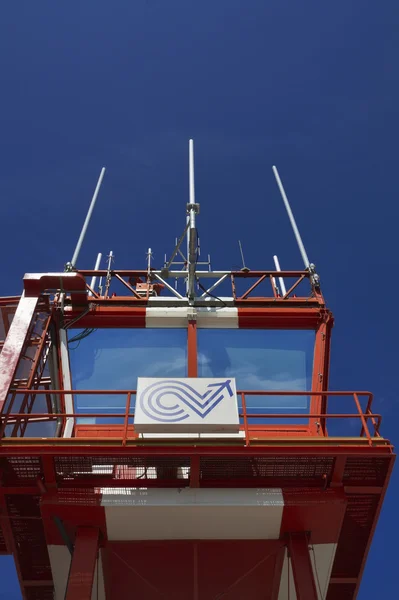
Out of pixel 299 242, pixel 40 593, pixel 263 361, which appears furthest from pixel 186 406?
pixel 299 242

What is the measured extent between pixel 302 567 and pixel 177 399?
15.4 ft

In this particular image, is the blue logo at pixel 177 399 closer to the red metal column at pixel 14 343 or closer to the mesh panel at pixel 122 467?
the mesh panel at pixel 122 467

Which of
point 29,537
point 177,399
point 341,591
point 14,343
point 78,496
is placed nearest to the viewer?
point 78,496

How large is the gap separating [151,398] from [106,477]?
2.21 metres

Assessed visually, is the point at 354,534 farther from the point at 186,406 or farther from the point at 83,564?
the point at 83,564

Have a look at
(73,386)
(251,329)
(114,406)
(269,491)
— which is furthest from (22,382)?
(269,491)

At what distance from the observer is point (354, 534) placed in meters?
13.7

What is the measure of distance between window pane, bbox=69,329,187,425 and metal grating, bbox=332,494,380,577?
21.0ft

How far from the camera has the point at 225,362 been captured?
17.5 m

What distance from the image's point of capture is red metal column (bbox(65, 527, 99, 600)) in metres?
11.3

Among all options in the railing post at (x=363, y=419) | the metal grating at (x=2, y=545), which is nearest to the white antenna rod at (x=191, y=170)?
the railing post at (x=363, y=419)

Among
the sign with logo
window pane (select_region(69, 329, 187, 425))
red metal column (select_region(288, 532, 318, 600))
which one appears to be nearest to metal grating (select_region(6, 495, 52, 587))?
the sign with logo

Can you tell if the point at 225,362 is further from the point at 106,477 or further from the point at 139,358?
the point at 106,477

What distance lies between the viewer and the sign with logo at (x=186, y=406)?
39.1ft
